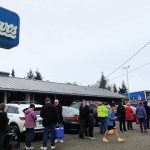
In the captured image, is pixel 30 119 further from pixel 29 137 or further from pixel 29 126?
pixel 29 137

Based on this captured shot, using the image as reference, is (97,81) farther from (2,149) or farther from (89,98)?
(2,149)

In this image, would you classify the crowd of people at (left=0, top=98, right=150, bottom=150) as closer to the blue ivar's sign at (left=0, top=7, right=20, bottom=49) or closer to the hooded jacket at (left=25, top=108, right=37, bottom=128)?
the hooded jacket at (left=25, top=108, right=37, bottom=128)

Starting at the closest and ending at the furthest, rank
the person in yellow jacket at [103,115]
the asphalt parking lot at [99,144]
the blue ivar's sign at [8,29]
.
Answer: the asphalt parking lot at [99,144], the blue ivar's sign at [8,29], the person in yellow jacket at [103,115]

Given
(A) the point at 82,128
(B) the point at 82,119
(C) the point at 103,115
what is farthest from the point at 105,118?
(A) the point at 82,128

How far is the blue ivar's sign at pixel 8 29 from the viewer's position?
1417cm

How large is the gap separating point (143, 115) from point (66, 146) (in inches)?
262

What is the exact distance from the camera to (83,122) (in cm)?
1617

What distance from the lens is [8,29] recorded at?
14.2m

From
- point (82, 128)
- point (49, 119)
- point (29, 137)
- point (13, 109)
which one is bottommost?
point (29, 137)

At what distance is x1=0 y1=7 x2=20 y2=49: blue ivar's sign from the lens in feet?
46.5

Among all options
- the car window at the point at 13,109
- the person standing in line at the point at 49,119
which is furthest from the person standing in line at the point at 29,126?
the car window at the point at 13,109

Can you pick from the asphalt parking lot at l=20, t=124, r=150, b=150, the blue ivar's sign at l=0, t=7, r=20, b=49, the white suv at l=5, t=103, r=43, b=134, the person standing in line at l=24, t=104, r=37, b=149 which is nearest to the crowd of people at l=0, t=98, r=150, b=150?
the person standing in line at l=24, t=104, r=37, b=149

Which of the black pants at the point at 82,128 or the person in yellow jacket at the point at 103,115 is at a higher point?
the person in yellow jacket at the point at 103,115

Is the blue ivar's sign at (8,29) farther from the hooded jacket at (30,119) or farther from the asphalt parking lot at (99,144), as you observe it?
the asphalt parking lot at (99,144)
